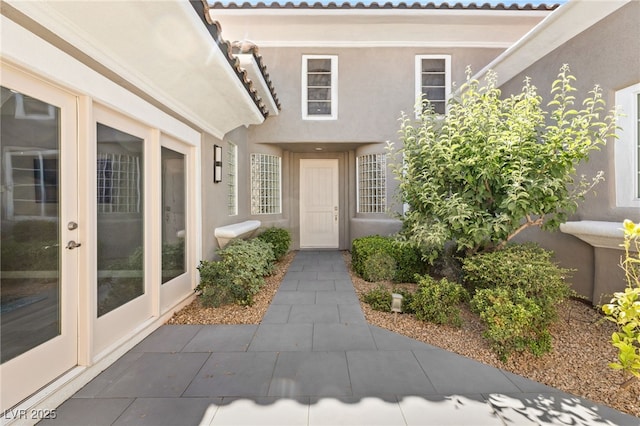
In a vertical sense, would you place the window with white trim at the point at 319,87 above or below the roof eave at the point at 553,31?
above

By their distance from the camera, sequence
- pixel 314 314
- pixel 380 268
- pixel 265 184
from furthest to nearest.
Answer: pixel 265 184 < pixel 380 268 < pixel 314 314

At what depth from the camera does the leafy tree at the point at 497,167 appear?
3.75 metres

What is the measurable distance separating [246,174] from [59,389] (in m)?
6.23

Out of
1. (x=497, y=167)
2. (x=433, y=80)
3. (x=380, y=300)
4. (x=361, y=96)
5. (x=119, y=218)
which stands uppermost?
(x=433, y=80)

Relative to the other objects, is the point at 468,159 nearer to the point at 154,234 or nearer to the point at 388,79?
the point at 154,234

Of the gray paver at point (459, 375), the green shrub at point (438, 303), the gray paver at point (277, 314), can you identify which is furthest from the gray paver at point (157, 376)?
the green shrub at point (438, 303)

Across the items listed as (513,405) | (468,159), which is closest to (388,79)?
(468,159)

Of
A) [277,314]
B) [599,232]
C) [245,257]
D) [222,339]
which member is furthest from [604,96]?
[222,339]

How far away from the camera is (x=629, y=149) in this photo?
4.00m

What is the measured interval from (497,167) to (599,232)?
166cm

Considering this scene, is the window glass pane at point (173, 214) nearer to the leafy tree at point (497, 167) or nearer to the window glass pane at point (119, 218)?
the window glass pane at point (119, 218)

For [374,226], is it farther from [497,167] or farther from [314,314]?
[497,167]

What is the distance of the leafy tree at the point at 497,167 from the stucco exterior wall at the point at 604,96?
0.66 ft

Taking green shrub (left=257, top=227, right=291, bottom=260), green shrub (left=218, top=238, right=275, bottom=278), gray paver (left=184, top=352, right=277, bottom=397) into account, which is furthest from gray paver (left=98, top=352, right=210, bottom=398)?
green shrub (left=257, top=227, right=291, bottom=260)
